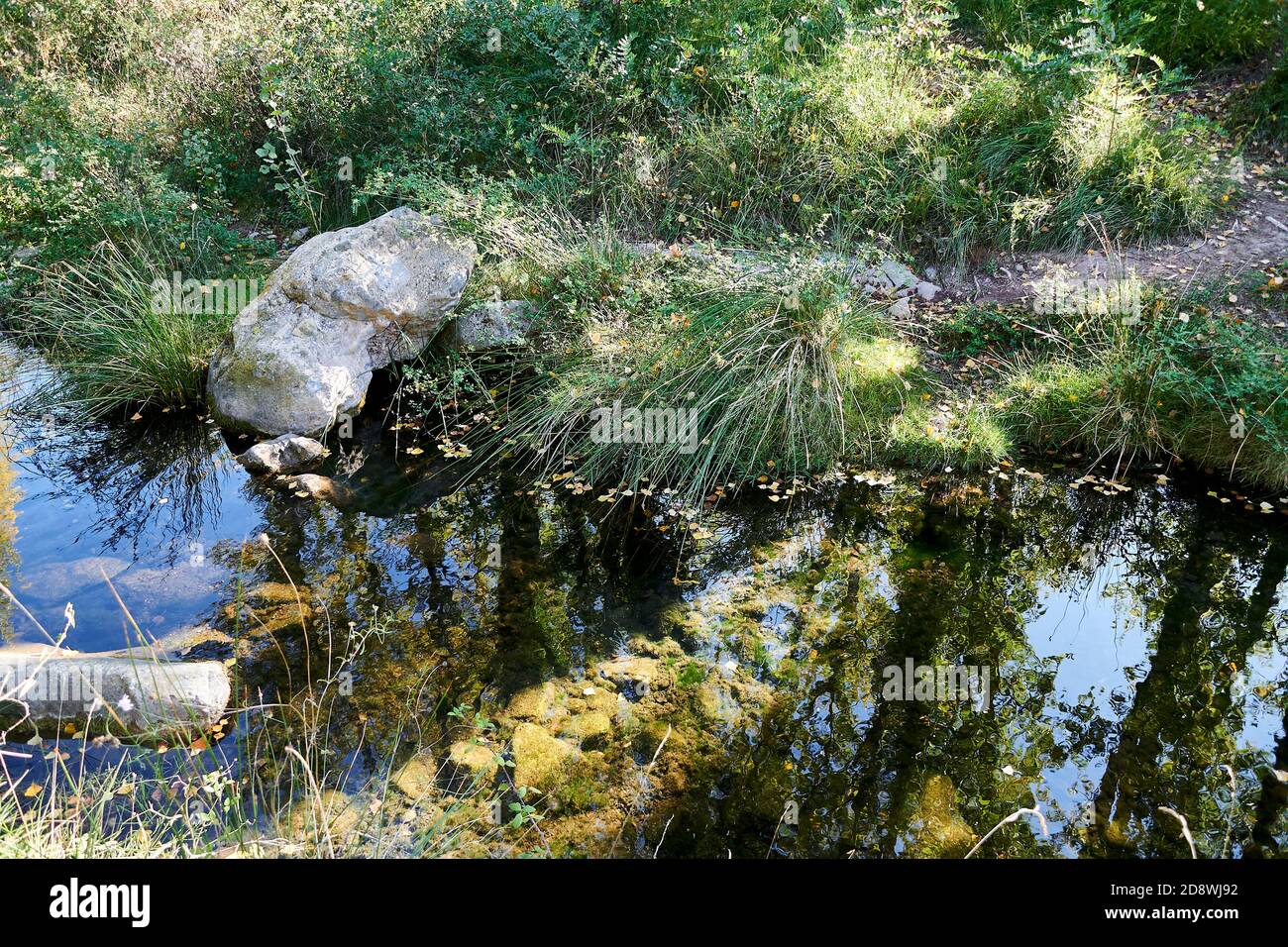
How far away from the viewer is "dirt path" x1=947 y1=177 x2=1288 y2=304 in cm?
633

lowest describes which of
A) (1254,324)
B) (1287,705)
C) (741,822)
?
(741,822)

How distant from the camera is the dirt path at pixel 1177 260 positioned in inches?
249

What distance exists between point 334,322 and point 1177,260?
6.04 m

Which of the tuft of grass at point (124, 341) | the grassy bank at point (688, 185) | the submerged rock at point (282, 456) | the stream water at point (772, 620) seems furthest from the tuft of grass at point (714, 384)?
the tuft of grass at point (124, 341)

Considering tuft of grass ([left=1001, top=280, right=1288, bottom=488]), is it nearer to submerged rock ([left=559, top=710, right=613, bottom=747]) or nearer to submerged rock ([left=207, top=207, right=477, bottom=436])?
submerged rock ([left=559, top=710, right=613, bottom=747])

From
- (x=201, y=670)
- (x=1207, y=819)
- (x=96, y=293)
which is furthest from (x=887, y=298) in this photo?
(x=96, y=293)

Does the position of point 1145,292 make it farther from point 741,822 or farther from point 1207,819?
point 741,822

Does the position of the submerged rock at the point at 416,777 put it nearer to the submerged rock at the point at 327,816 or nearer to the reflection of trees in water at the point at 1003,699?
the submerged rock at the point at 327,816

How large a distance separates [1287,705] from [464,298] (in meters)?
5.24

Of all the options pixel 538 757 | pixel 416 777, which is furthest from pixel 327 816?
pixel 538 757

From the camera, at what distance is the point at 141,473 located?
18.5 feet

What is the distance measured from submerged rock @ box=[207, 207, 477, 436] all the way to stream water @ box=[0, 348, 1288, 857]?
371 mm

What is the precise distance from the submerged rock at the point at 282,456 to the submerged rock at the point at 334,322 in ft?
0.54

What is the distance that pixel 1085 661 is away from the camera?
4.05m
